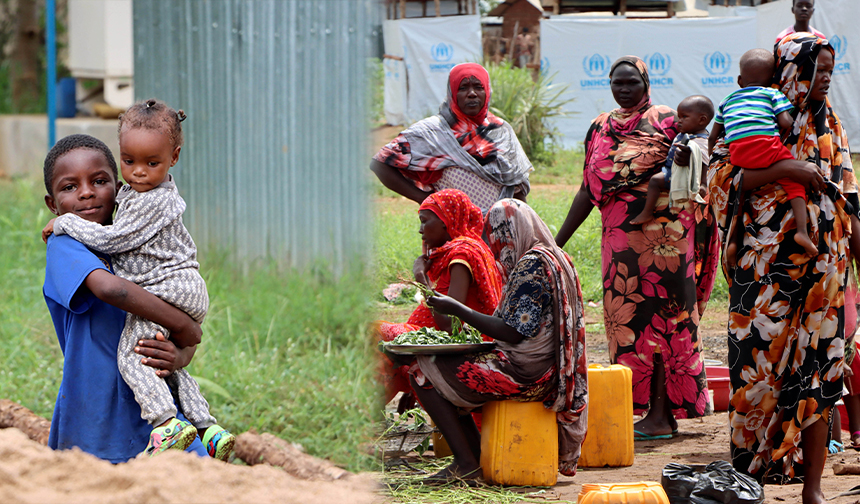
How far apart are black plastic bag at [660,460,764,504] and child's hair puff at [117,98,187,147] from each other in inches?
85.3

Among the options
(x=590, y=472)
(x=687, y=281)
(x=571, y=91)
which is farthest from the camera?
(x=571, y=91)

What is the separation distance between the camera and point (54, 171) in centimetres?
243

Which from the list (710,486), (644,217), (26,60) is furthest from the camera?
(26,60)

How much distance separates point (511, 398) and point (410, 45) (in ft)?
38.1

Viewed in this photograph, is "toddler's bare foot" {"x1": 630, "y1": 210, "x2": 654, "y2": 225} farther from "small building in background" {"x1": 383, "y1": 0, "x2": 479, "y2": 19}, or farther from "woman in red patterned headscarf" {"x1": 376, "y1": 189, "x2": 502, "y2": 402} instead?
"small building in background" {"x1": 383, "y1": 0, "x2": 479, "y2": 19}

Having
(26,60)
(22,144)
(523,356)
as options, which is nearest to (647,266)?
(523,356)

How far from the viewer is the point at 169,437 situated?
231 centimetres

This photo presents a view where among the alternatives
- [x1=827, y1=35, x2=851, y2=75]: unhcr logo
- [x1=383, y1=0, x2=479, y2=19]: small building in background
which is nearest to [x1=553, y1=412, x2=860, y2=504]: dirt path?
[x1=827, y1=35, x2=851, y2=75]: unhcr logo

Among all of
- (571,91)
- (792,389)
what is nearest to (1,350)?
(792,389)

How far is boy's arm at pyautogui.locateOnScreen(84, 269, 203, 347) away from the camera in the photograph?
2.27 meters

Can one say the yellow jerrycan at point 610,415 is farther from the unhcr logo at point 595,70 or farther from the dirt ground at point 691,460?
the unhcr logo at point 595,70

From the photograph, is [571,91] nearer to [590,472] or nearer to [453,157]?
[453,157]

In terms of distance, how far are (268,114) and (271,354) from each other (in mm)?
1930

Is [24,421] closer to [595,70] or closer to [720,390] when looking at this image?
[720,390]
